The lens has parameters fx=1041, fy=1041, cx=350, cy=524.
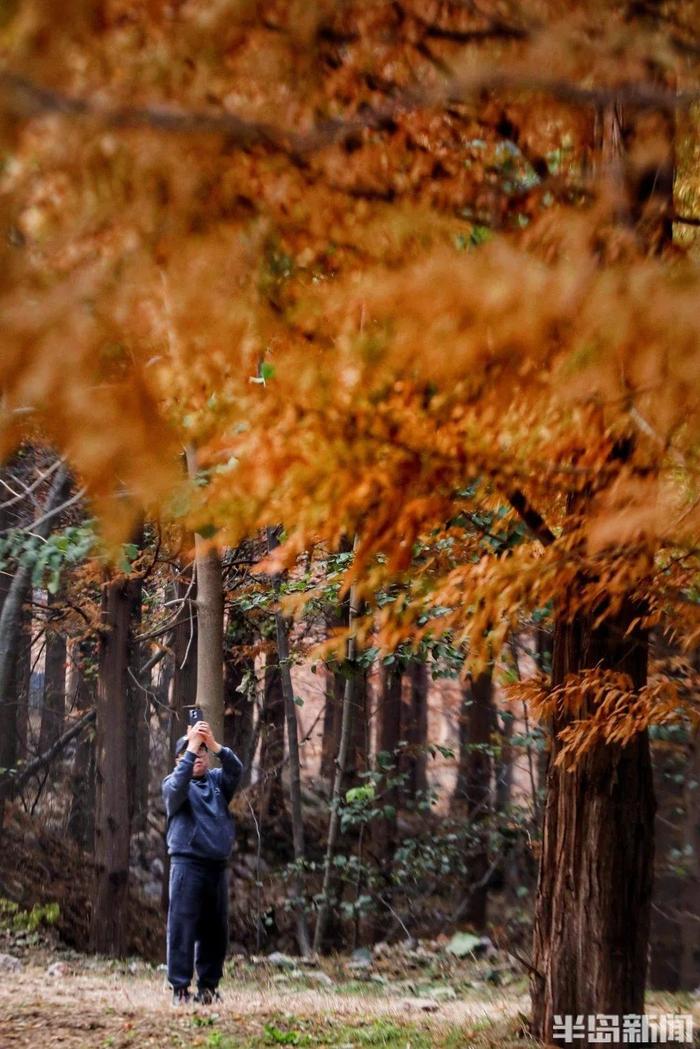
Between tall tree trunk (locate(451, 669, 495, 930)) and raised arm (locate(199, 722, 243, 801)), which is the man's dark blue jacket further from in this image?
tall tree trunk (locate(451, 669, 495, 930))

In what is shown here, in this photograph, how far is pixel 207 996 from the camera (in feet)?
23.3

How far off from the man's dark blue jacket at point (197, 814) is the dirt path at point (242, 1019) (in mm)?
999

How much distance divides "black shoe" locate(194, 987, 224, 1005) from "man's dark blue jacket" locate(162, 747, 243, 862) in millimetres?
873

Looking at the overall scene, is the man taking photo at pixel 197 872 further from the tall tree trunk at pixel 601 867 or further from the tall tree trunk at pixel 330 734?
the tall tree trunk at pixel 330 734

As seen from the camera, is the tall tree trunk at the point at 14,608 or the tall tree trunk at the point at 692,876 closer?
the tall tree trunk at the point at 692,876

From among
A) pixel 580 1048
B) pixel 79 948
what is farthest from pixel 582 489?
pixel 79 948

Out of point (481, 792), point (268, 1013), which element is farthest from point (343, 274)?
point (481, 792)

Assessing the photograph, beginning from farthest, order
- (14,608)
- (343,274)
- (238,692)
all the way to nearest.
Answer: (238,692) → (14,608) → (343,274)

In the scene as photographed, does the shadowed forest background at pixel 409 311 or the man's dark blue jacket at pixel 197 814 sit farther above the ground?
the shadowed forest background at pixel 409 311

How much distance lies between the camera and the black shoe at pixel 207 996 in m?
7.06

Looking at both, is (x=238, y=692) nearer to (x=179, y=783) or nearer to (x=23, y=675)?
(x=23, y=675)

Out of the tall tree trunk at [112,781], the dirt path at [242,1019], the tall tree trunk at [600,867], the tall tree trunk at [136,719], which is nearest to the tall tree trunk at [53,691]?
the tall tree trunk at [136,719]

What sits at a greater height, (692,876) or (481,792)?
(481,792)

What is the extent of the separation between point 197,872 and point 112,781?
5.26m
